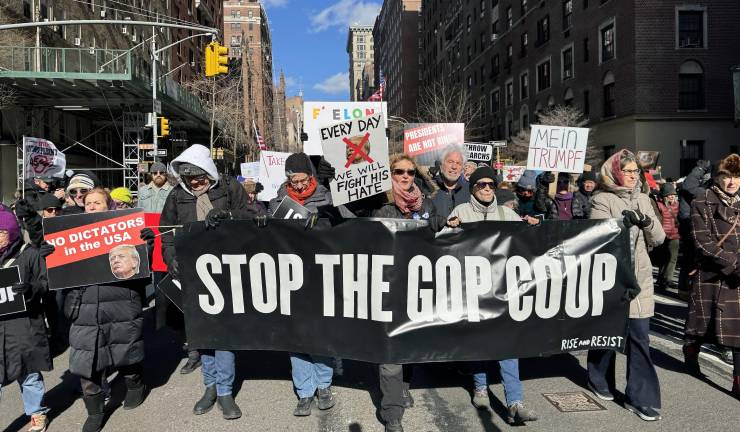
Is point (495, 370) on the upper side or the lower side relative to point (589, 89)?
lower

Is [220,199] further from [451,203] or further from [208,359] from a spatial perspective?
[451,203]

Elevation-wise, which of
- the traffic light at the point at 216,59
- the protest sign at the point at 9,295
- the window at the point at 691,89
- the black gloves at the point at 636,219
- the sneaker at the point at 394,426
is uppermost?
the window at the point at 691,89

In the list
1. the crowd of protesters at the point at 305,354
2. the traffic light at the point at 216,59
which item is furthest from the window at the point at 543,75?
the crowd of protesters at the point at 305,354

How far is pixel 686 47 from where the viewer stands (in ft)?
89.4

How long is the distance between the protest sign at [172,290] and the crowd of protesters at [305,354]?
0.12 meters

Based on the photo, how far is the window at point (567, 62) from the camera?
33562 mm

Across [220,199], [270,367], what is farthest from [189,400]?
[220,199]

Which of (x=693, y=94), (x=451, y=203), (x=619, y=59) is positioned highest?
(x=619, y=59)

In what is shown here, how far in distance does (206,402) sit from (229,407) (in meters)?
0.26

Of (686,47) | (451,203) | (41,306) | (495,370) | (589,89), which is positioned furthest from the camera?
(589,89)

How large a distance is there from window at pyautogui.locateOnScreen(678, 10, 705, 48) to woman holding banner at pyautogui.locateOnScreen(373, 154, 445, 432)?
93.5 feet

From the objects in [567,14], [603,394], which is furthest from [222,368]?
[567,14]

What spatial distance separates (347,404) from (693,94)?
29.4 meters

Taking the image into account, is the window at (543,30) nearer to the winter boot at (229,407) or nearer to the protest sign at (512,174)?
the protest sign at (512,174)
